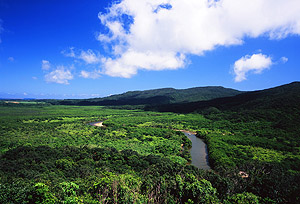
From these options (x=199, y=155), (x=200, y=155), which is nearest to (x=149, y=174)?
(x=199, y=155)

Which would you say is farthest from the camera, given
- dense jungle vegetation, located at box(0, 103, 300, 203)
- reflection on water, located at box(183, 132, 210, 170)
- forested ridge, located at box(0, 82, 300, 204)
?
reflection on water, located at box(183, 132, 210, 170)

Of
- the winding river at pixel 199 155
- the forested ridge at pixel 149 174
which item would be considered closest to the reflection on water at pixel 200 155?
the winding river at pixel 199 155

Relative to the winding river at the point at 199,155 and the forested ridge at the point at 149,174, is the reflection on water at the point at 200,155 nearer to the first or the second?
the winding river at the point at 199,155

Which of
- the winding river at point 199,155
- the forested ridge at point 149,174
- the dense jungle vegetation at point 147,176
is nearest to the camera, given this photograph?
the dense jungle vegetation at point 147,176

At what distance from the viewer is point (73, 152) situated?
1480 inches

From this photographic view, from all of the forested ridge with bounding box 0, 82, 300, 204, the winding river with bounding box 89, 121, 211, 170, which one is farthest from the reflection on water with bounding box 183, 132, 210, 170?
the forested ridge with bounding box 0, 82, 300, 204

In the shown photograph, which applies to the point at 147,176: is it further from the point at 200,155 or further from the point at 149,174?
the point at 200,155

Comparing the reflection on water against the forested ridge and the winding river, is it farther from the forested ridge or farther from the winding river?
the forested ridge

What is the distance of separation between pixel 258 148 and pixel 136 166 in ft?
130

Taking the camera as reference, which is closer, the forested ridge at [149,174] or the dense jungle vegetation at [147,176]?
the dense jungle vegetation at [147,176]

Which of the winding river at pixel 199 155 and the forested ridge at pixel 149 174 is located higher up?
the forested ridge at pixel 149 174

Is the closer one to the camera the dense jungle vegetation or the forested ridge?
the dense jungle vegetation

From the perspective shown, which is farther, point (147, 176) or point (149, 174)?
point (149, 174)

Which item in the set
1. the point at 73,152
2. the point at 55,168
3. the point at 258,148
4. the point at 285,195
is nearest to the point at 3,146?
the point at 73,152
